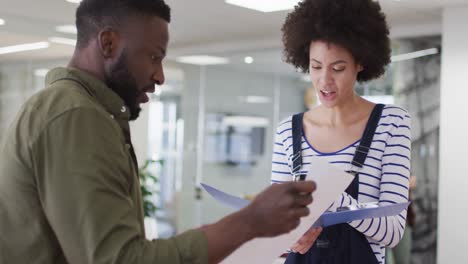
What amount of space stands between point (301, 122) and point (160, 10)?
0.80 meters

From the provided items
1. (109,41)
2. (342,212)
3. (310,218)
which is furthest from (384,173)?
(109,41)

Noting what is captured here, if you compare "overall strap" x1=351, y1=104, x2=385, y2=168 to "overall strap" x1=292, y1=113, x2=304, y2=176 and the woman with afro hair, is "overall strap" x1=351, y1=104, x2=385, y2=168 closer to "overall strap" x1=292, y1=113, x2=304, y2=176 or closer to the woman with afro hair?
the woman with afro hair

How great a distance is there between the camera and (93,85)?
1.08 metres

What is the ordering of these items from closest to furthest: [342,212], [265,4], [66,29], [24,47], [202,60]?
[342,212] → [265,4] → [66,29] → [24,47] → [202,60]

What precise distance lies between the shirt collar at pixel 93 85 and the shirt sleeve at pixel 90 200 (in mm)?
129

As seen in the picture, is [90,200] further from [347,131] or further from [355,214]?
[347,131]

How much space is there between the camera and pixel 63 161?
916mm

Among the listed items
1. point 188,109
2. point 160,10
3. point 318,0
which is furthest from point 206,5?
point 160,10

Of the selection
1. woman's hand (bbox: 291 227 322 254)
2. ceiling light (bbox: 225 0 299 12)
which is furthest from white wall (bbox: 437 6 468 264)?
woman's hand (bbox: 291 227 322 254)

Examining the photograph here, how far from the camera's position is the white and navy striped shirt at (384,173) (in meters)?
1.60

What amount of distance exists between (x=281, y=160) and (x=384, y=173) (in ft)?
1.06

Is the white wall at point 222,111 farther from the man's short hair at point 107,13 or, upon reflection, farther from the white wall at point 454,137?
the man's short hair at point 107,13

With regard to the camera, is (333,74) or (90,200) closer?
(90,200)

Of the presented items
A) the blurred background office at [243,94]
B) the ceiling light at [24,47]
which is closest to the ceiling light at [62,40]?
the blurred background office at [243,94]
